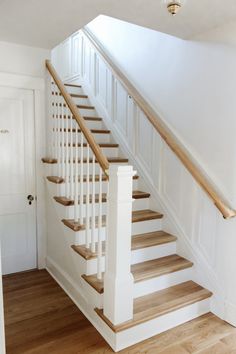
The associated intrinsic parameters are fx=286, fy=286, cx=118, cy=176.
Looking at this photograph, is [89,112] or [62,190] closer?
[62,190]

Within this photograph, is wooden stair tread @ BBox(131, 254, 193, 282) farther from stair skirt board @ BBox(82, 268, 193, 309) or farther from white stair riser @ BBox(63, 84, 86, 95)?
white stair riser @ BBox(63, 84, 86, 95)

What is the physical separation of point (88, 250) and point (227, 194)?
1.25 metres

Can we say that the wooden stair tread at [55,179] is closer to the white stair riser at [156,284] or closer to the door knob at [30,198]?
the door knob at [30,198]

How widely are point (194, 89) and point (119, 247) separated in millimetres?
1646

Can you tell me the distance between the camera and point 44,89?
313cm

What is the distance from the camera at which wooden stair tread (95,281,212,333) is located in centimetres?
210

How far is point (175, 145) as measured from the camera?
2709mm

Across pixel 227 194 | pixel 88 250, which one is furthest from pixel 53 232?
pixel 227 194

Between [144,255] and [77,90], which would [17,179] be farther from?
[77,90]

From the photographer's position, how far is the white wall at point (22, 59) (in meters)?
2.86

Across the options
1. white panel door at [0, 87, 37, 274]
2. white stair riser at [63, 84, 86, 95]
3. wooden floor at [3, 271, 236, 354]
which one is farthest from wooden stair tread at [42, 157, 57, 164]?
white stair riser at [63, 84, 86, 95]

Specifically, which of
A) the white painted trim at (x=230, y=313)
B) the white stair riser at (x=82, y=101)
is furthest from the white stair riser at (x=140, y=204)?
the white stair riser at (x=82, y=101)

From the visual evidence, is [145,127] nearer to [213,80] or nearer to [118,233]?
[213,80]

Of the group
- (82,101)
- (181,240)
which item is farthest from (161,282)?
(82,101)
